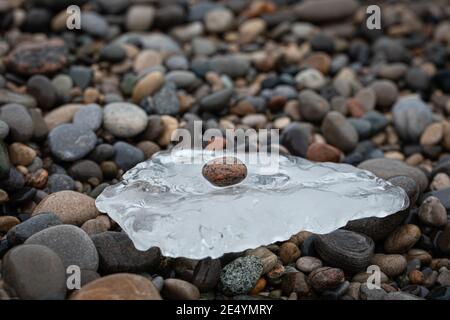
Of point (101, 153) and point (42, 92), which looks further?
point (42, 92)

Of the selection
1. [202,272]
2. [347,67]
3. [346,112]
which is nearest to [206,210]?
[202,272]

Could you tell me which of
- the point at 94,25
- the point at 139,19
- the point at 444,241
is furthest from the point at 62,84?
the point at 444,241

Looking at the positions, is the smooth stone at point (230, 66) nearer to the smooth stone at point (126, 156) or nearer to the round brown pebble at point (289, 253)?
the smooth stone at point (126, 156)

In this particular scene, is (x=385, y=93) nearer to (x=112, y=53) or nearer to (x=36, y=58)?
(x=112, y=53)

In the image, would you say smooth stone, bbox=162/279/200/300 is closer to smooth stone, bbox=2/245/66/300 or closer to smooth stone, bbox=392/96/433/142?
smooth stone, bbox=2/245/66/300

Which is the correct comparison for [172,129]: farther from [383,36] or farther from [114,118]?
[383,36]

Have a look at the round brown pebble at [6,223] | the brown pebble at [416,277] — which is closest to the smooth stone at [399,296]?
the brown pebble at [416,277]
